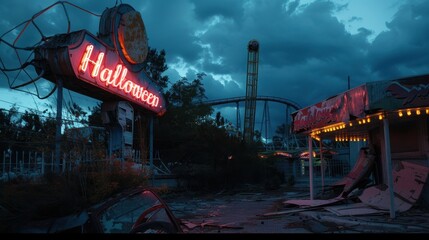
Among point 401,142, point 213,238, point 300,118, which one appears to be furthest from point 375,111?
point 213,238

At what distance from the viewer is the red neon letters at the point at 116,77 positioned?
1179cm

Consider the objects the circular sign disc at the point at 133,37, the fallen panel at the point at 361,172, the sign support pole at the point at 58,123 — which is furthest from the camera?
the circular sign disc at the point at 133,37

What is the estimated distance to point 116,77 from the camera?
1362cm

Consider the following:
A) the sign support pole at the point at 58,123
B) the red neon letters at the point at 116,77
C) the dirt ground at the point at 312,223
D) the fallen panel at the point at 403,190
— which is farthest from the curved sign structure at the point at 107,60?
the fallen panel at the point at 403,190

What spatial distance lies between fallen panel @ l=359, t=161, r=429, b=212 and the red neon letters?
9117 millimetres

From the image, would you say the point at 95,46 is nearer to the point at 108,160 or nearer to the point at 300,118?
the point at 108,160

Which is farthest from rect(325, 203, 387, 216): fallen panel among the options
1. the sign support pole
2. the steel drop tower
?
the steel drop tower

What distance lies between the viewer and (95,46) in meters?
12.2

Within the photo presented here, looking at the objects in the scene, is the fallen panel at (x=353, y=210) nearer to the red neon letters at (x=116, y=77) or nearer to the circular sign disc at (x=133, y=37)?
the red neon letters at (x=116, y=77)

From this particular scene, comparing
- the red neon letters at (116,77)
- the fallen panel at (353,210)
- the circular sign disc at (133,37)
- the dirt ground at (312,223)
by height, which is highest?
the circular sign disc at (133,37)

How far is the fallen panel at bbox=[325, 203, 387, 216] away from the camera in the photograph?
998 cm

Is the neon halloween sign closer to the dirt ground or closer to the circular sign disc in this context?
the circular sign disc

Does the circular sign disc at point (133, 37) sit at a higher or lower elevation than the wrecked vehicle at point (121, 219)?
higher

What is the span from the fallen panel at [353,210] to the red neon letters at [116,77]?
325 inches
